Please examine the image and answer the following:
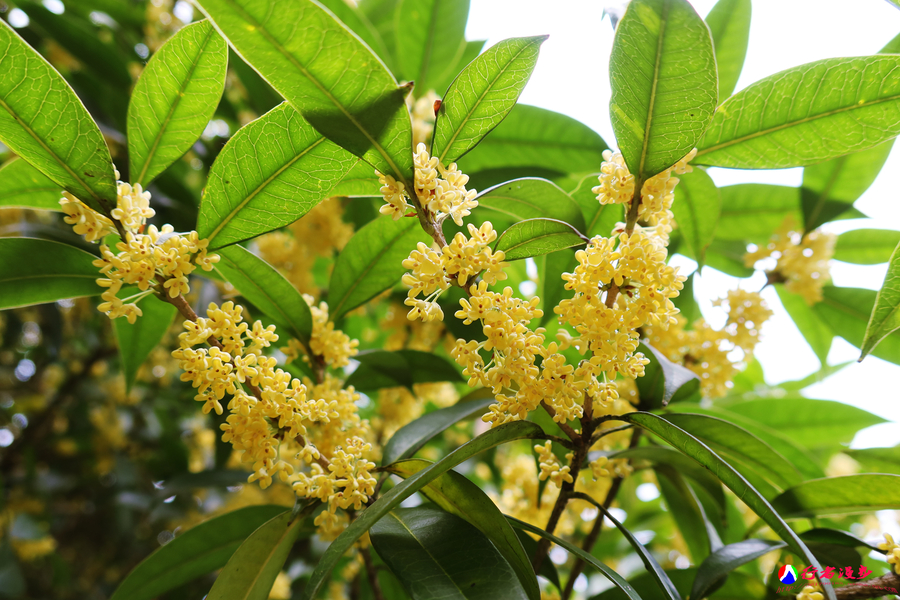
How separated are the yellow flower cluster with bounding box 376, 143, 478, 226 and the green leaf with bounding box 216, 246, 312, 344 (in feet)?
1.26

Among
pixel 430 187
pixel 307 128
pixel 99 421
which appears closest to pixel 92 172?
pixel 307 128

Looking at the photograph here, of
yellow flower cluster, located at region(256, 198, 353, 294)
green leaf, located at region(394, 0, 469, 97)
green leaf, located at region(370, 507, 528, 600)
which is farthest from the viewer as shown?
green leaf, located at region(394, 0, 469, 97)

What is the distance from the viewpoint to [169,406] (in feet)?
9.67

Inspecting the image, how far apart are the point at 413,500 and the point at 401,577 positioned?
26.8 inches

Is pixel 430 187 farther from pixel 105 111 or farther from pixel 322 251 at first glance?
pixel 105 111

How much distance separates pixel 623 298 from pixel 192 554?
3.52 ft

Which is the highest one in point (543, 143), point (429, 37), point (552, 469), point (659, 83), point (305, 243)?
point (429, 37)

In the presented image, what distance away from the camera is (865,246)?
1656 millimetres

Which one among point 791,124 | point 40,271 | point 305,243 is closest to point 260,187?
point 40,271

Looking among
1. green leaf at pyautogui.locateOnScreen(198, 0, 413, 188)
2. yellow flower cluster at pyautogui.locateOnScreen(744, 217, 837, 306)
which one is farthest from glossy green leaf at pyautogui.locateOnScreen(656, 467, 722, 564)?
green leaf at pyautogui.locateOnScreen(198, 0, 413, 188)

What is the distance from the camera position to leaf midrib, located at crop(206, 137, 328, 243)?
874 mm

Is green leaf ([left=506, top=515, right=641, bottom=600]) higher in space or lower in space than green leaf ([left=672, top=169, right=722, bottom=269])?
lower

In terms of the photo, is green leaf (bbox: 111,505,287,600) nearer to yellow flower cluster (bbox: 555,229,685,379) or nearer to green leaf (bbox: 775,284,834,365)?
yellow flower cluster (bbox: 555,229,685,379)

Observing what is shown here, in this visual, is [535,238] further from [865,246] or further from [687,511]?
[865,246]
